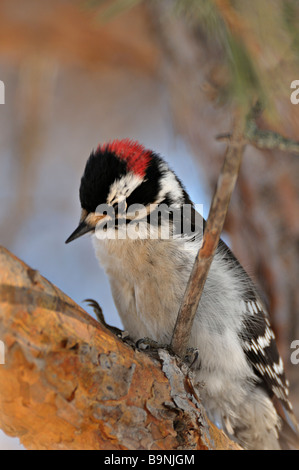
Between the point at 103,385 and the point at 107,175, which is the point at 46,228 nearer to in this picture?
the point at 107,175

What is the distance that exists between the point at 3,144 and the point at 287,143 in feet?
10.1

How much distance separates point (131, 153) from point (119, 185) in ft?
0.50

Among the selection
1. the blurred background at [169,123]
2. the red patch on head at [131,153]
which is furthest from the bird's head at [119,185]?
the blurred background at [169,123]

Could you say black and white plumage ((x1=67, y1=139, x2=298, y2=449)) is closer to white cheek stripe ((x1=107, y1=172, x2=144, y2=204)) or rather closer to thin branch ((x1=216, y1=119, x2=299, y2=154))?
white cheek stripe ((x1=107, y1=172, x2=144, y2=204))

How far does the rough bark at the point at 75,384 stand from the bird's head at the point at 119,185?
0.55 metres

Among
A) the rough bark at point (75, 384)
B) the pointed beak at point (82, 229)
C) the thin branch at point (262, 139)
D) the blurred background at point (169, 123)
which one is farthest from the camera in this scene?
the blurred background at point (169, 123)

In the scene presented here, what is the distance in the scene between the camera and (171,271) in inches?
67.0

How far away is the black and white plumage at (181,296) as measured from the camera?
172 cm

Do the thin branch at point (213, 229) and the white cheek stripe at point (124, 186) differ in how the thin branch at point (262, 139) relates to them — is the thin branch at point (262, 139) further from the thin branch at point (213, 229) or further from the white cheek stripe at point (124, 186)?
the white cheek stripe at point (124, 186)

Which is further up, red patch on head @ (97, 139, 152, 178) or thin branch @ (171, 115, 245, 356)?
red patch on head @ (97, 139, 152, 178)

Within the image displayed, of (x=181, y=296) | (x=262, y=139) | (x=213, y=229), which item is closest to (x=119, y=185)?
(x=181, y=296)

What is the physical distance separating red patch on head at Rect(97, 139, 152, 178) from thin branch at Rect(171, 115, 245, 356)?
672 millimetres

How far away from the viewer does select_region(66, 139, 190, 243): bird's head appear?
1716 millimetres

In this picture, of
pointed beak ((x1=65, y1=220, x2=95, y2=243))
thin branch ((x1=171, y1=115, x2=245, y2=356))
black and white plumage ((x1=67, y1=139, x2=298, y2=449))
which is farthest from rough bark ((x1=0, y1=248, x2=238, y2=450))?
pointed beak ((x1=65, y1=220, x2=95, y2=243))
